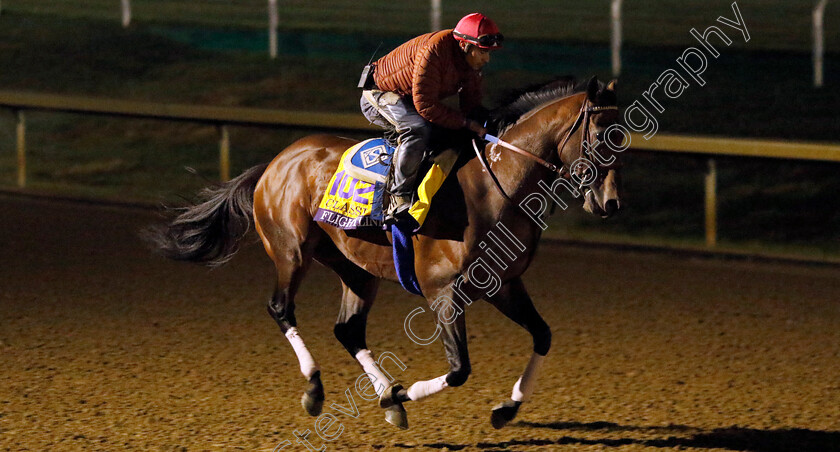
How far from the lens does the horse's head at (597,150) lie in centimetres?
494

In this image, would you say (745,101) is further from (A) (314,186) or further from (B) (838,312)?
(A) (314,186)

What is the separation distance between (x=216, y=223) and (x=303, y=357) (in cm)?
108

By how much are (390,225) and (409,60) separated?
2.38 feet

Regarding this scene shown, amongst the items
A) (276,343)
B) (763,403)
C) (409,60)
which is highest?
(409,60)

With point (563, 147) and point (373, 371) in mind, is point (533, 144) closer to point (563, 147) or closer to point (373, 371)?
point (563, 147)

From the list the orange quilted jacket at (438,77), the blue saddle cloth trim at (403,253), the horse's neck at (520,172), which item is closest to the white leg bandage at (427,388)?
the blue saddle cloth trim at (403,253)

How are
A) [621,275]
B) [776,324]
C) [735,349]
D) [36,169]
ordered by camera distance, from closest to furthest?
[735,349], [776,324], [621,275], [36,169]

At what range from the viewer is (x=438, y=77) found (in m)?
5.35

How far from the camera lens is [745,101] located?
13242 millimetres

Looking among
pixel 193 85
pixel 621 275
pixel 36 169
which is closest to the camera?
pixel 621 275

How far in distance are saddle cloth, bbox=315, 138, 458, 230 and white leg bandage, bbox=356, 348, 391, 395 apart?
0.62 m

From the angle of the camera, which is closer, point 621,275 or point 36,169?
point 621,275

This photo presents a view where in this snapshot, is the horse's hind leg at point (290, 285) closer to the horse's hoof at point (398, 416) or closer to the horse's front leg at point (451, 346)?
the horse's hoof at point (398, 416)

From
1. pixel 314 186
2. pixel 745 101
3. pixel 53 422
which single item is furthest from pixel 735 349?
pixel 745 101
